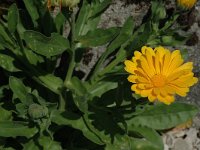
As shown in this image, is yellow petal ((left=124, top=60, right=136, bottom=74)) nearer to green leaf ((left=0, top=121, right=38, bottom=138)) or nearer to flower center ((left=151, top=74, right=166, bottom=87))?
flower center ((left=151, top=74, right=166, bottom=87))

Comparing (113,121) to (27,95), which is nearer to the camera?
(27,95)

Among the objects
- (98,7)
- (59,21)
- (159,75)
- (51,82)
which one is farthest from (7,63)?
(159,75)

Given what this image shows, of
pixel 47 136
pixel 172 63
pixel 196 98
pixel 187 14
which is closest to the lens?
pixel 172 63

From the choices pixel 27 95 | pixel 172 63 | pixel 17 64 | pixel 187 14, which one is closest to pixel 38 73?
pixel 17 64

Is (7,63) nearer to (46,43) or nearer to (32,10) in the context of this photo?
(32,10)

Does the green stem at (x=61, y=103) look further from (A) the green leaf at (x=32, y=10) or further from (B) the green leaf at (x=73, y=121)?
(A) the green leaf at (x=32, y=10)

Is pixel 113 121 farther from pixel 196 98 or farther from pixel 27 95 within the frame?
pixel 196 98

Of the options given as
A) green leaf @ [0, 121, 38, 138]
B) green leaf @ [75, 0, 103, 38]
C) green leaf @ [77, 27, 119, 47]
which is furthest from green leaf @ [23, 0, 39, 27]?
green leaf @ [0, 121, 38, 138]

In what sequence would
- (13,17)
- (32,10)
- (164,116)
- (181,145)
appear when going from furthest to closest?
(181,145) < (164,116) < (32,10) < (13,17)
